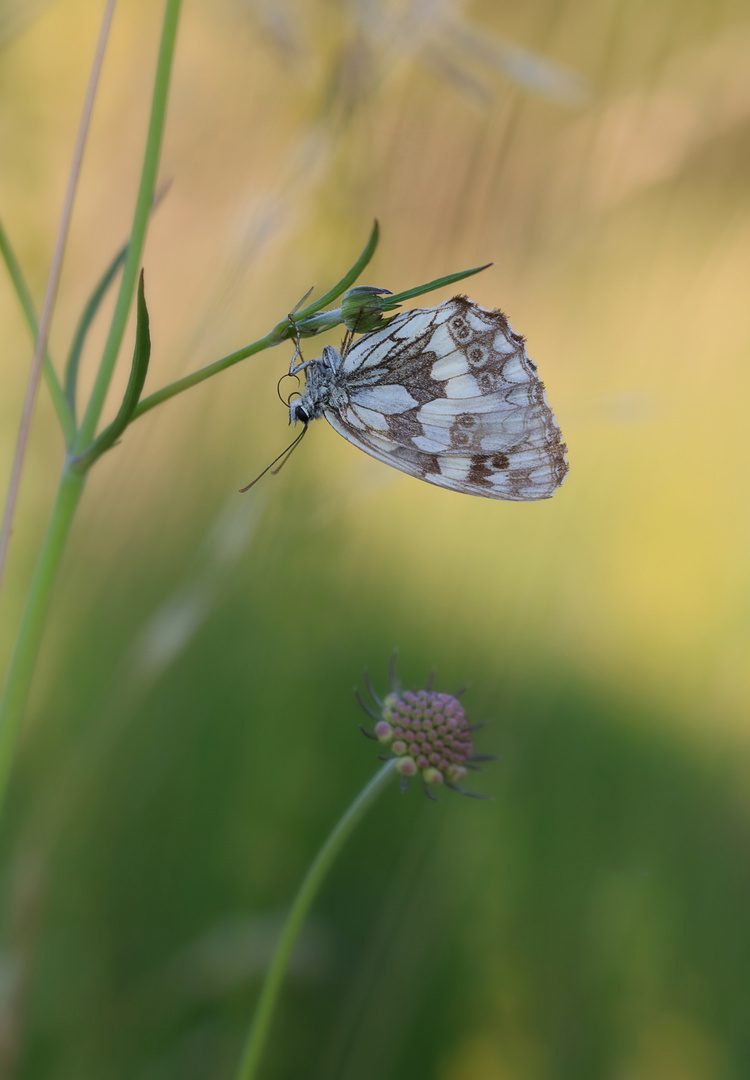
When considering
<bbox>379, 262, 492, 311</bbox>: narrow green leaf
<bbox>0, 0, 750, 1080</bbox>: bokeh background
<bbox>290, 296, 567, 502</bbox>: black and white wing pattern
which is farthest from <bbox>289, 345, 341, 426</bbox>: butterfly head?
<bbox>379, 262, 492, 311</bbox>: narrow green leaf

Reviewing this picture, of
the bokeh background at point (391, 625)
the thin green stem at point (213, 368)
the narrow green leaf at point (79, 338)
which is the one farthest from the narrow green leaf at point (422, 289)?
the bokeh background at point (391, 625)

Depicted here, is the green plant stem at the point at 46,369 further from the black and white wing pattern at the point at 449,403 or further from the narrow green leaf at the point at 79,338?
the black and white wing pattern at the point at 449,403

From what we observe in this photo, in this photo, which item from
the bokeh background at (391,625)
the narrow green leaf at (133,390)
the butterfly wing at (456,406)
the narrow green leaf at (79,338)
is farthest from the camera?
the bokeh background at (391,625)

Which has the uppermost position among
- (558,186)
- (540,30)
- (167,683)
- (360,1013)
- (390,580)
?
(540,30)

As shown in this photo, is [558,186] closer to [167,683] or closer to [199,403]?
[199,403]

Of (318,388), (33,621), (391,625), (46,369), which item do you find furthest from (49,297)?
(391,625)

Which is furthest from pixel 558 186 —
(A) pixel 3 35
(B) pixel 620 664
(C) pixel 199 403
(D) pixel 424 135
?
(B) pixel 620 664
